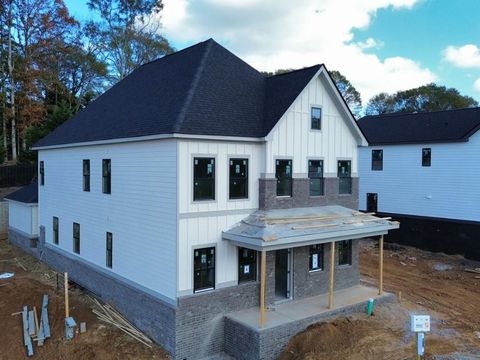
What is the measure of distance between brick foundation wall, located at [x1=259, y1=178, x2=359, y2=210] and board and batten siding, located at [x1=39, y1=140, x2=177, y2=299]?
3451mm

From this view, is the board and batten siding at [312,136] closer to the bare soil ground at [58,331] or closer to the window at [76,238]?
the bare soil ground at [58,331]

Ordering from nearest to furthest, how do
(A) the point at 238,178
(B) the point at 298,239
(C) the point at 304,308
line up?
Answer: 1. (B) the point at 298,239
2. (A) the point at 238,178
3. (C) the point at 304,308

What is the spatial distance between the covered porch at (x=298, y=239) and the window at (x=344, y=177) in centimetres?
101

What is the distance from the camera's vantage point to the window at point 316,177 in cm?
1603

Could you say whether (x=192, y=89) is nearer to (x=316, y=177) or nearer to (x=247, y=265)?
(x=316, y=177)

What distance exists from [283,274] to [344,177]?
497 centimetres

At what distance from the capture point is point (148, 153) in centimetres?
1367

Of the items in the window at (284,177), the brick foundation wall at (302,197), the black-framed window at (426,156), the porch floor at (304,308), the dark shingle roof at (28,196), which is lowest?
the porch floor at (304,308)

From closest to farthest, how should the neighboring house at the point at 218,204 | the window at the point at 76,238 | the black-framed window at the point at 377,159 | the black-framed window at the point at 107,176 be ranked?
the neighboring house at the point at 218,204, the black-framed window at the point at 107,176, the window at the point at 76,238, the black-framed window at the point at 377,159

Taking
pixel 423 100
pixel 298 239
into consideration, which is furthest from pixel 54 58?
pixel 423 100

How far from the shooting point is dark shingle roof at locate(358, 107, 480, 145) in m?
26.1

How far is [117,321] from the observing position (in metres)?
14.6

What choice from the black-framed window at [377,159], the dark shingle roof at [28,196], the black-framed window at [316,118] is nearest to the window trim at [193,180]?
the black-framed window at [316,118]

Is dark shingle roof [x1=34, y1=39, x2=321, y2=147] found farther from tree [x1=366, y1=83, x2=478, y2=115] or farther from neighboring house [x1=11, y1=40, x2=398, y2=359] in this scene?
tree [x1=366, y1=83, x2=478, y2=115]
